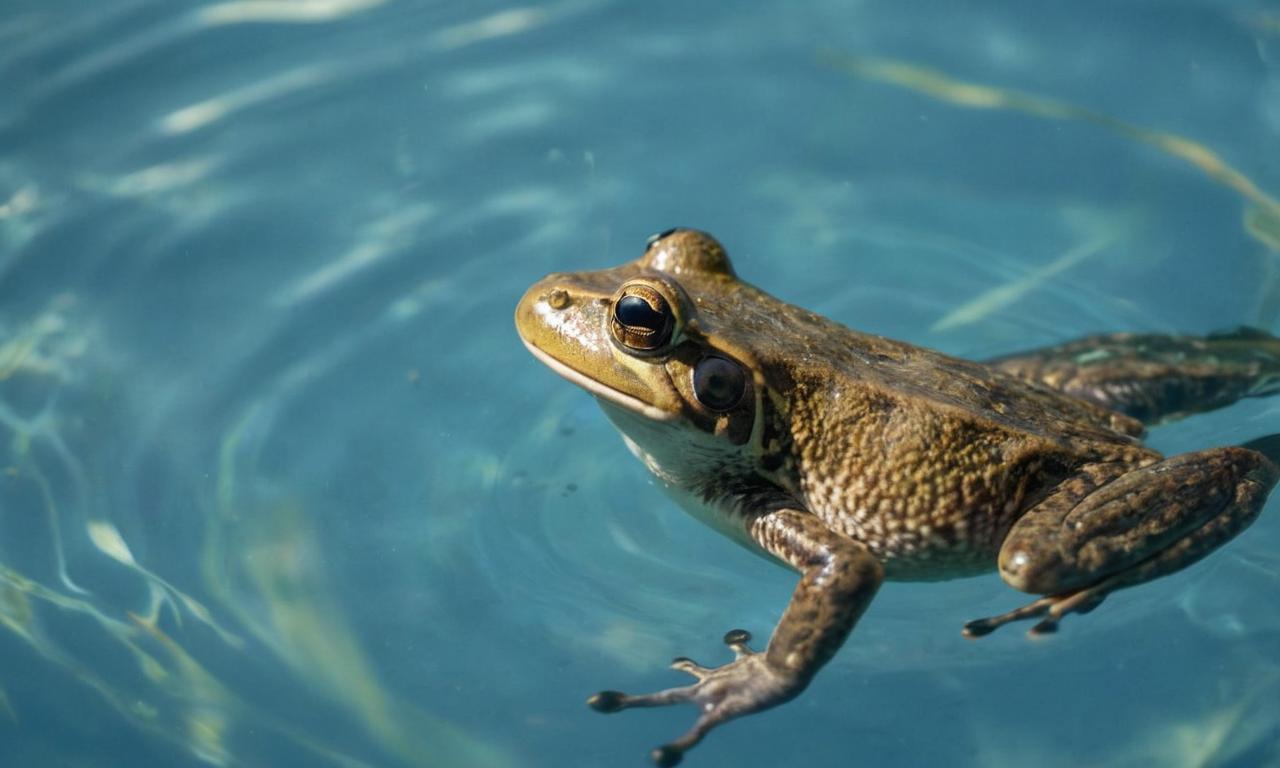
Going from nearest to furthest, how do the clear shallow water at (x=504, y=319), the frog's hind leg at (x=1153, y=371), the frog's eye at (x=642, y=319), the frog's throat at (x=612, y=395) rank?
the frog's eye at (x=642, y=319)
the frog's throat at (x=612, y=395)
the clear shallow water at (x=504, y=319)
the frog's hind leg at (x=1153, y=371)

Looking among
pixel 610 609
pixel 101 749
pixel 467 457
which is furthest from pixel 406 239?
pixel 101 749

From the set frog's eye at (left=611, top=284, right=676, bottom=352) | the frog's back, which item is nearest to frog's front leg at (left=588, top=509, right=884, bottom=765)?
the frog's back

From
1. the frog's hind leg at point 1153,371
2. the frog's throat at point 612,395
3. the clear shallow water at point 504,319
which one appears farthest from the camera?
the frog's hind leg at point 1153,371

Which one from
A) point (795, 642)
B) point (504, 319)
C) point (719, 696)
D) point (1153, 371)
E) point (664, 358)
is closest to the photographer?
point (795, 642)

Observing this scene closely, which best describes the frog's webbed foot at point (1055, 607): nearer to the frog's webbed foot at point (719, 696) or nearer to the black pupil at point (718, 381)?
the frog's webbed foot at point (719, 696)

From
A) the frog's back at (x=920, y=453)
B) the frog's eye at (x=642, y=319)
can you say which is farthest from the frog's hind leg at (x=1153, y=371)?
the frog's eye at (x=642, y=319)

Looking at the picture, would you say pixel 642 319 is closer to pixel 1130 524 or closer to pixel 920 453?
pixel 920 453

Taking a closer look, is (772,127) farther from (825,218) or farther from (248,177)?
(248,177)

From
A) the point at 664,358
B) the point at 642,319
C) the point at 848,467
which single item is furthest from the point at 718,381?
the point at 848,467
